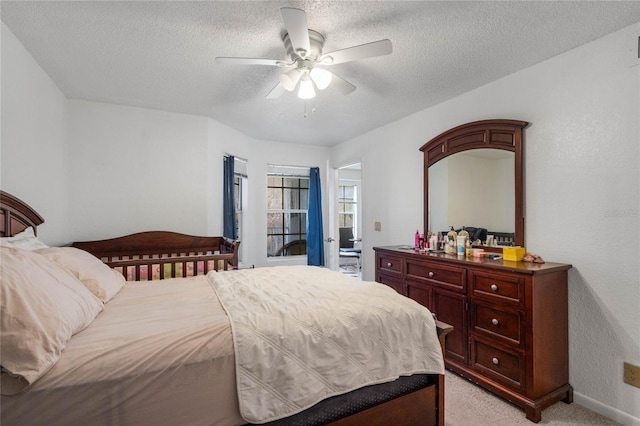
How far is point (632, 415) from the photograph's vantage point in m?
1.78

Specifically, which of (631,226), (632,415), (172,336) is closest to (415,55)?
(631,226)

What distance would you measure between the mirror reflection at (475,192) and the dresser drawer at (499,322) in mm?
659

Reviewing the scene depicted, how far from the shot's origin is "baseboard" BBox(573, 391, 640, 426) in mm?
1778

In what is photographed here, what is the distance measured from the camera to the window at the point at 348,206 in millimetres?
6930

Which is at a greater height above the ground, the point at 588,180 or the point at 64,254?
the point at 588,180

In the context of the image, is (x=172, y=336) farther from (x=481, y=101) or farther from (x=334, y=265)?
(x=334, y=265)

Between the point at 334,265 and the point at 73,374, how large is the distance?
13.8ft

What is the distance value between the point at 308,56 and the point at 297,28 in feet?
0.98

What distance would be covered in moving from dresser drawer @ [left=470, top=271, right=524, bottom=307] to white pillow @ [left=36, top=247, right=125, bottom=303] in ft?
7.72

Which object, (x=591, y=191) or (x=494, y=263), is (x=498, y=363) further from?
(x=591, y=191)

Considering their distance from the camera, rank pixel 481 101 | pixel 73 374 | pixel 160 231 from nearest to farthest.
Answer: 1. pixel 73 374
2. pixel 481 101
3. pixel 160 231

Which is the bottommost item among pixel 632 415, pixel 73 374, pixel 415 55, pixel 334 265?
pixel 632 415

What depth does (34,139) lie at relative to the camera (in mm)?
2221

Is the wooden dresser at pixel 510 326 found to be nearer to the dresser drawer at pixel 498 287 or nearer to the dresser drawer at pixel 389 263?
the dresser drawer at pixel 498 287
